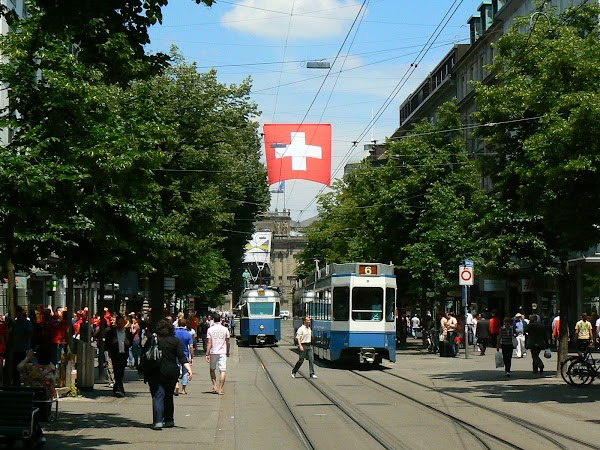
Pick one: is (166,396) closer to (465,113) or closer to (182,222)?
(182,222)

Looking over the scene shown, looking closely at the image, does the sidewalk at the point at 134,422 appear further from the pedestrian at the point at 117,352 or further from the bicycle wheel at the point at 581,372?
the bicycle wheel at the point at 581,372

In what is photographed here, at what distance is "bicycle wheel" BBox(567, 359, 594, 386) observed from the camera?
22875 mm

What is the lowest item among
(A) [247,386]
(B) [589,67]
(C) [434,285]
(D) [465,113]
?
(A) [247,386]

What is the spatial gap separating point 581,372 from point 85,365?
34.5ft

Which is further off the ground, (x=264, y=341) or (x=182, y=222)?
(x=182, y=222)

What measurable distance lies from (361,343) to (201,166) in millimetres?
9352

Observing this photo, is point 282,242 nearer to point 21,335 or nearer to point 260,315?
point 260,315

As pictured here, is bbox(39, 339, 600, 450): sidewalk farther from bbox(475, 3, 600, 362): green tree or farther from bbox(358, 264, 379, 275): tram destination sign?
bbox(358, 264, 379, 275): tram destination sign

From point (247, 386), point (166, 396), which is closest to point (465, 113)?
point (247, 386)

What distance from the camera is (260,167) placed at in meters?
57.5

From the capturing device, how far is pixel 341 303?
33125mm

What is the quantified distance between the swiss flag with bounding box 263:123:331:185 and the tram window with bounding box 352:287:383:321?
219 inches

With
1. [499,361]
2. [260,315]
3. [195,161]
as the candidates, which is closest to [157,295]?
[195,161]

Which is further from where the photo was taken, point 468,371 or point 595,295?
point 595,295
